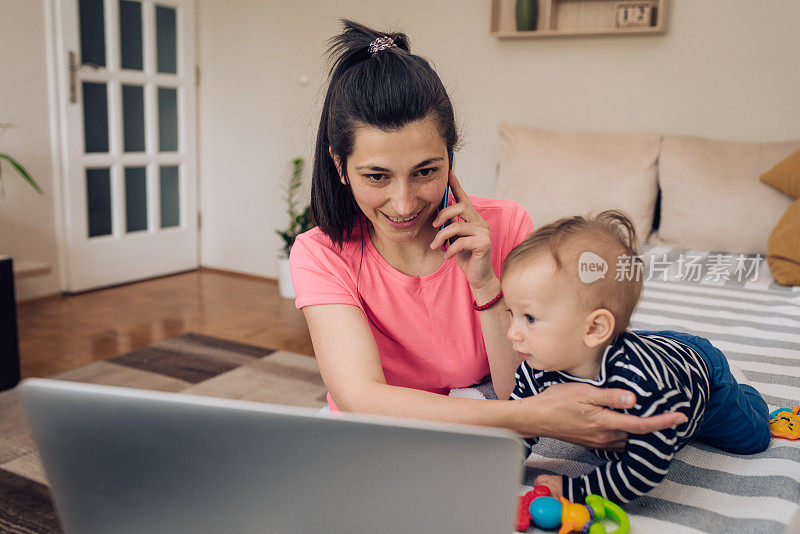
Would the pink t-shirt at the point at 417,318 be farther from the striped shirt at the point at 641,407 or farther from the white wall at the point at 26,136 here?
the white wall at the point at 26,136

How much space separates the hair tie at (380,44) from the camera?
3.30ft

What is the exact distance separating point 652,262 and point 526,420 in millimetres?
1623

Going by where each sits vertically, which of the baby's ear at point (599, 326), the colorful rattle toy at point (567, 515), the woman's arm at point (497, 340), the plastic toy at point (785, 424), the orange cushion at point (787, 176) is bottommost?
the plastic toy at point (785, 424)

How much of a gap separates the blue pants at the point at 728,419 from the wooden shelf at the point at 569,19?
2.37 m

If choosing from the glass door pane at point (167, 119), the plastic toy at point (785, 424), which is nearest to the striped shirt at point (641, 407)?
the plastic toy at point (785, 424)

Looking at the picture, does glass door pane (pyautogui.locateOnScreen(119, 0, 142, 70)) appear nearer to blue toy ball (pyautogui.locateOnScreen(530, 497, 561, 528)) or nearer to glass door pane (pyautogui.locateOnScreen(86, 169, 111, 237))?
glass door pane (pyautogui.locateOnScreen(86, 169, 111, 237))

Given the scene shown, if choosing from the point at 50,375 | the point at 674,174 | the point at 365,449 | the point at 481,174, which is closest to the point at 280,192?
the point at 481,174

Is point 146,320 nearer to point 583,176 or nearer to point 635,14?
point 583,176

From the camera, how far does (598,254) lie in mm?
772

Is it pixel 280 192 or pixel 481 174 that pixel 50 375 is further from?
pixel 481 174

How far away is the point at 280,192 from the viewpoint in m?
4.09

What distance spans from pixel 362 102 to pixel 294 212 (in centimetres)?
309

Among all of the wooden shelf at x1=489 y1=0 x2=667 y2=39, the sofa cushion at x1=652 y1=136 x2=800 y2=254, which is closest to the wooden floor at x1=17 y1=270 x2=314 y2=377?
the sofa cushion at x1=652 y1=136 x2=800 y2=254

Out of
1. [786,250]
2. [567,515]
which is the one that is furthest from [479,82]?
[567,515]
